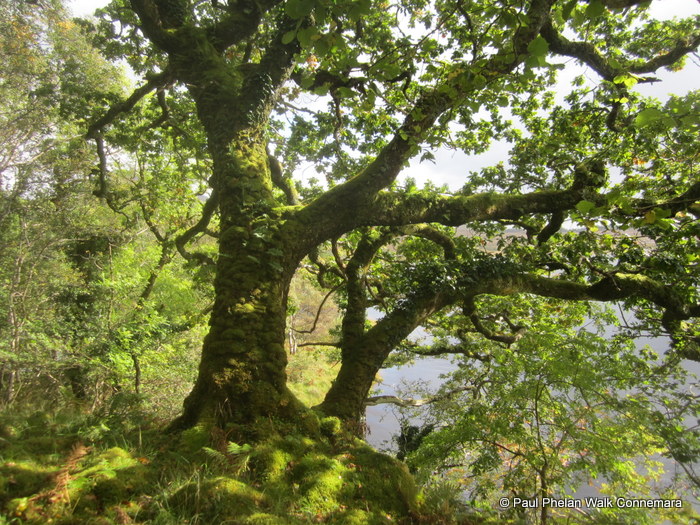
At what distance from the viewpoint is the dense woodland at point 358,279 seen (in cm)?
224

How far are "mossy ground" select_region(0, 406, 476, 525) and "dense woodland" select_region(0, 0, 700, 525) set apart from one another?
0.02 metres

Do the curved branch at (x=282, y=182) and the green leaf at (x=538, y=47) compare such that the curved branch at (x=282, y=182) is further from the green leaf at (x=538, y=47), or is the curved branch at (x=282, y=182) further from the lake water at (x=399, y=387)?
the lake water at (x=399, y=387)

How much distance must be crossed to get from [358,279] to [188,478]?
3583mm

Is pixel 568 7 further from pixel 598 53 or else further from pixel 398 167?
pixel 598 53

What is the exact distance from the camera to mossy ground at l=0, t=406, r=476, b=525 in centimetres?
179

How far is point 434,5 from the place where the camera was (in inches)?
226

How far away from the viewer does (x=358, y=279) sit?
208 inches

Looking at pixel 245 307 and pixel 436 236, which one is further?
pixel 436 236

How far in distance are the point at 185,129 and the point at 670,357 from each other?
1103 centimetres

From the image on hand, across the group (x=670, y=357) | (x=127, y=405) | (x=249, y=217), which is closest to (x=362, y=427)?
(x=127, y=405)

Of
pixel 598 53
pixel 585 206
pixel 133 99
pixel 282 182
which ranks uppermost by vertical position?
pixel 598 53

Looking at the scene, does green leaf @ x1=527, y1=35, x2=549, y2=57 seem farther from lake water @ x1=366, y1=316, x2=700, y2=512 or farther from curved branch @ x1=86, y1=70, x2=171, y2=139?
lake water @ x1=366, y1=316, x2=700, y2=512

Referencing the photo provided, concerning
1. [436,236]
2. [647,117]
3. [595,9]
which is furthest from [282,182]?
[647,117]

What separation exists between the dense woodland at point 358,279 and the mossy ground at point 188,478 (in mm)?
17
